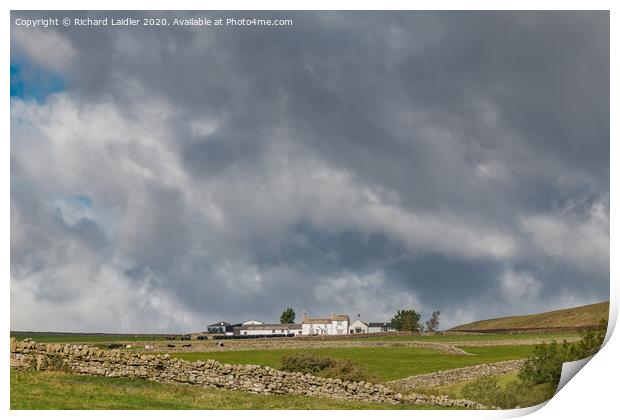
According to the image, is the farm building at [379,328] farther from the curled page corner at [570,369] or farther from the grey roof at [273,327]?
the curled page corner at [570,369]

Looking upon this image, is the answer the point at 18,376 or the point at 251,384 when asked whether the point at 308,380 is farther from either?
the point at 18,376

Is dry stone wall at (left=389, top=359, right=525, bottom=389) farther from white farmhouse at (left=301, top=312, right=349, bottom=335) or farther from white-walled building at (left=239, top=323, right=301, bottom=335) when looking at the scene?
white-walled building at (left=239, top=323, right=301, bottom=335)

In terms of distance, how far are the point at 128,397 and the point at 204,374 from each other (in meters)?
3.54

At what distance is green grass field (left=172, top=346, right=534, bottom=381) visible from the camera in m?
Answer: 31.3

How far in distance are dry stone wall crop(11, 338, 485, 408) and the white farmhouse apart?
639 inches

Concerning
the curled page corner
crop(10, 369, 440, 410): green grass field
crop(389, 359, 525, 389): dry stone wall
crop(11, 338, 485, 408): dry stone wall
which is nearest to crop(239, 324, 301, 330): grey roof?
crop(389, 359, 525, 389): dry stone wall

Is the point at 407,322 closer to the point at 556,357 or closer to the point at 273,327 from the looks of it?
the point at 273,327

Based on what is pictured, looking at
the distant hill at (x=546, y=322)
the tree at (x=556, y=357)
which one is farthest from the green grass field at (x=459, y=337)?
the tree at (x=556, y=357)

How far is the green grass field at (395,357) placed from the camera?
3127cm

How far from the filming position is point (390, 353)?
132 ft

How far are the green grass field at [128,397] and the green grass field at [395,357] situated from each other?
864 cm
